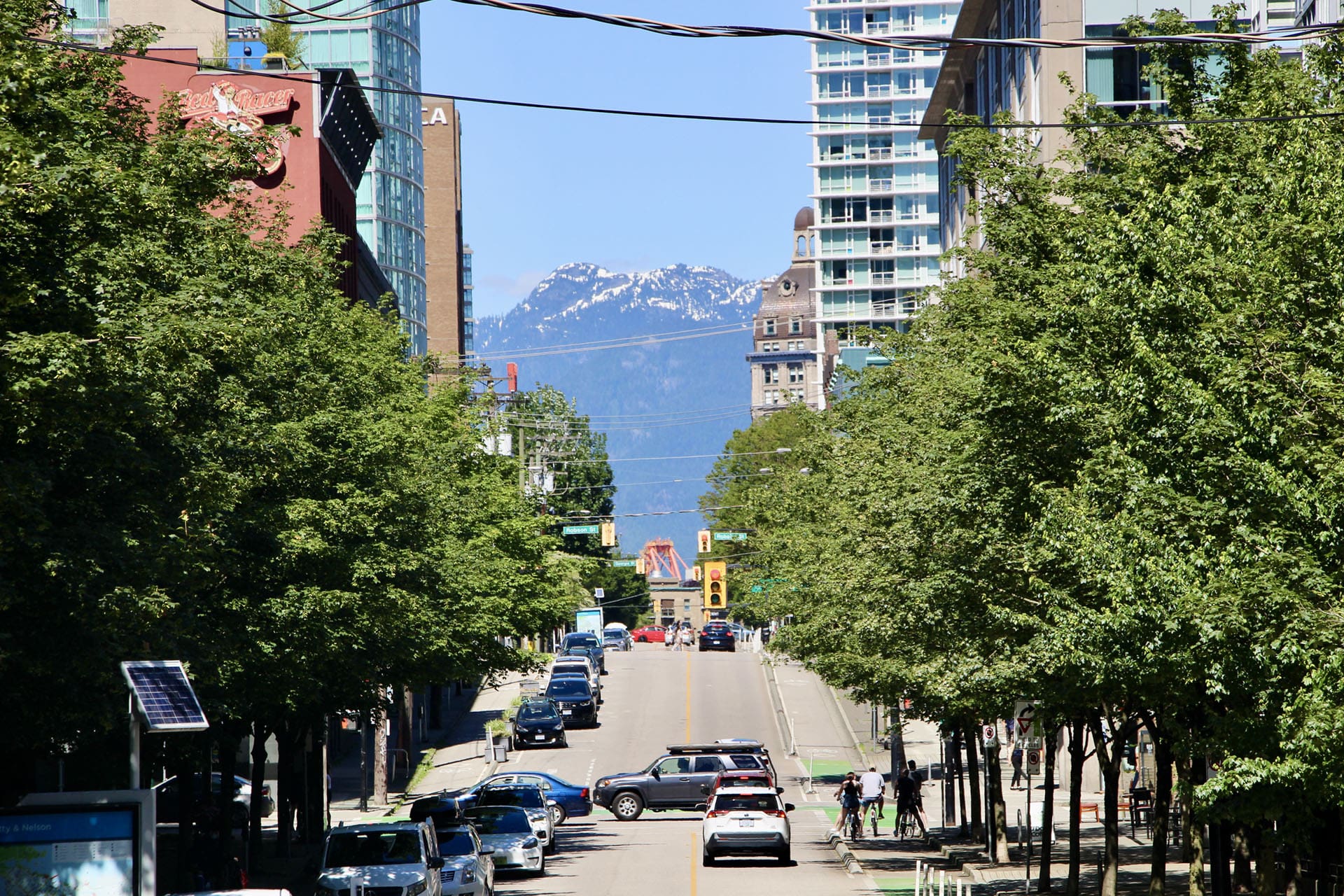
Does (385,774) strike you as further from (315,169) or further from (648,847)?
(315,169)

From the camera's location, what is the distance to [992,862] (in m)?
32.0

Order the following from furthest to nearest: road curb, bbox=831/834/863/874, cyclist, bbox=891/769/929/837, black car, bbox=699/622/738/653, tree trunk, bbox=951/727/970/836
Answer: black car, bbox=699/622/738/653, cyclist, bbox=891/769/929/837, tree trunk, bbox=951/727/970/836, road curb, bbox=831/834/863/874

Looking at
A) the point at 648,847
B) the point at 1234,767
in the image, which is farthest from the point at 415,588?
the point at 1234,767

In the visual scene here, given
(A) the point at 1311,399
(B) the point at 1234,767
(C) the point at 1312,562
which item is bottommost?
(B) the point at 1234,767

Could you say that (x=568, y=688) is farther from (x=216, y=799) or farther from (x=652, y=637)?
(x=652, y=637)

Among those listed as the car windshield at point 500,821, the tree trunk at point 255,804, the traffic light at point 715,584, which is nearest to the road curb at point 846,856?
the car windshield at point 500,821

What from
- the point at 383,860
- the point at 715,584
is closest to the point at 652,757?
the point at 715,584

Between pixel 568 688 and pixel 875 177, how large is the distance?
347 feet

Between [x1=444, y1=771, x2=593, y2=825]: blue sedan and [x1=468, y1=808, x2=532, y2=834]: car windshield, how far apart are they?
7787 mm

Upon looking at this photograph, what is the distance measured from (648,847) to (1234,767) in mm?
25333

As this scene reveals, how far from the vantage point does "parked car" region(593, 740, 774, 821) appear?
4594 centimetres

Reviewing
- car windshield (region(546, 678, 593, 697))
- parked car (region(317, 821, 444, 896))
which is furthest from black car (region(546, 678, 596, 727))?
parked car (region(317, 821, 444, 896))

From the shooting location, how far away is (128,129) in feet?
69.6

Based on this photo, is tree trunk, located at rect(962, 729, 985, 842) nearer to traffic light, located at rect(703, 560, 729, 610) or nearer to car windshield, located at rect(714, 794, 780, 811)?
car windshield, located at rect(714, 794, 780, 811)
